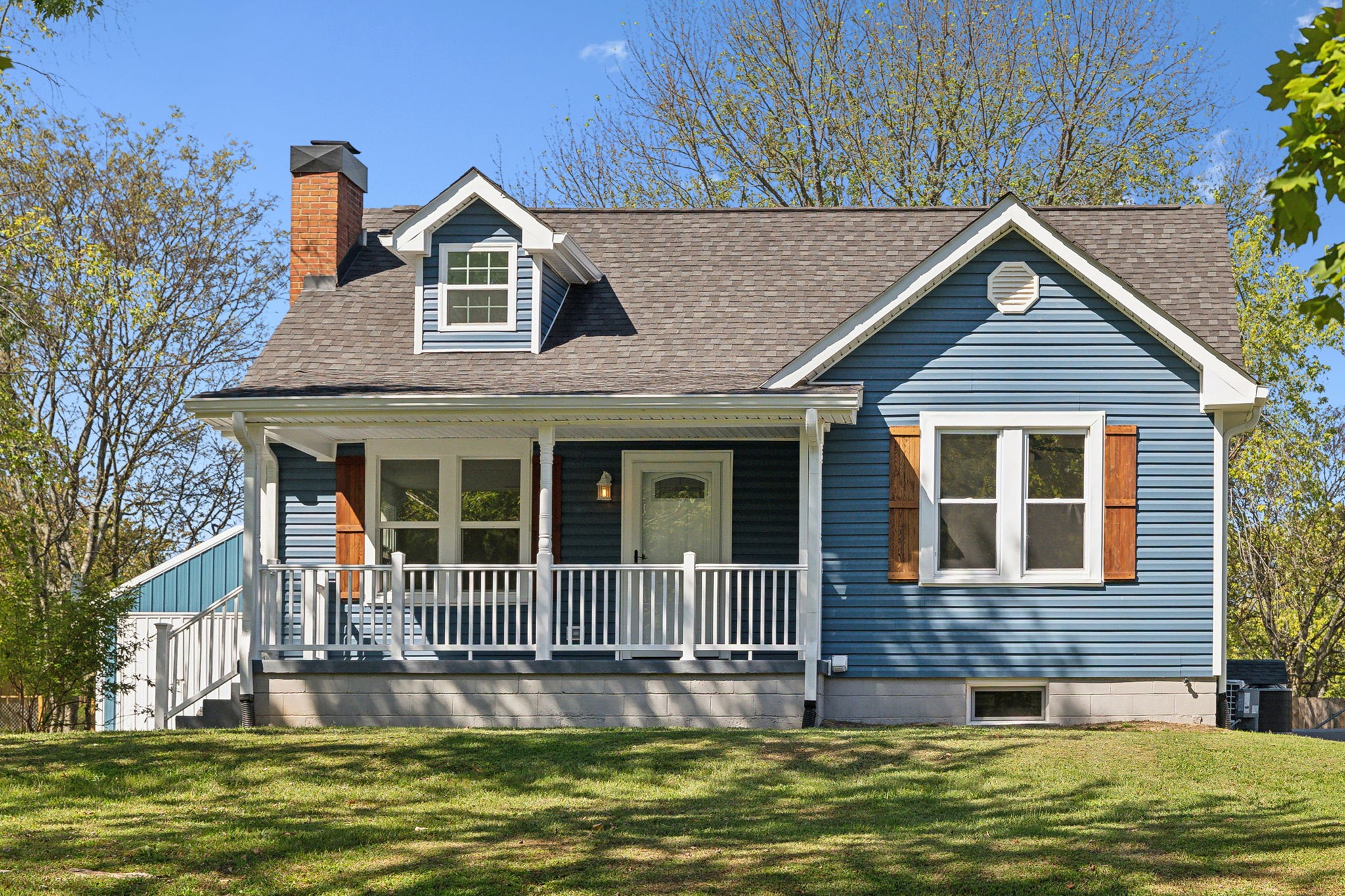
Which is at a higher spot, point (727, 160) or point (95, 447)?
point (727, 160)

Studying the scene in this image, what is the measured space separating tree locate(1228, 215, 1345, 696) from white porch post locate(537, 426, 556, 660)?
1507cm

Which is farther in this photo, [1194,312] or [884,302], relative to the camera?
[1194,312]

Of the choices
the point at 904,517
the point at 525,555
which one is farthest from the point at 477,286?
the point at 904,517

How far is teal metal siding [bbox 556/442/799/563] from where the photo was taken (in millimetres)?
13742

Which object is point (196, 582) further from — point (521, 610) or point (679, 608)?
point (679, 608)

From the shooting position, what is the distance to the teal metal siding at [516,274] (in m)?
14.1

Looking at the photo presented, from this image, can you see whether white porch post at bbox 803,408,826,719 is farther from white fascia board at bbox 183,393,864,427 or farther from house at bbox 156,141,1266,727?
white fascia board at bbox 183,393,864,427

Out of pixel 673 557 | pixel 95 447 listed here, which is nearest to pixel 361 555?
pixel 673 557

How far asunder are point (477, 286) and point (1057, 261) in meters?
5.91

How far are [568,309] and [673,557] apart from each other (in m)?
3.02

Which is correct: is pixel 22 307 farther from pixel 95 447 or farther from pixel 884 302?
pixel 884 302

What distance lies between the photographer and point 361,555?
1383cm

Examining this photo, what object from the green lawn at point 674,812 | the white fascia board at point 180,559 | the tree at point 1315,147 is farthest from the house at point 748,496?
the tree at point 1315,147

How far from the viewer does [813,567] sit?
1216cm
